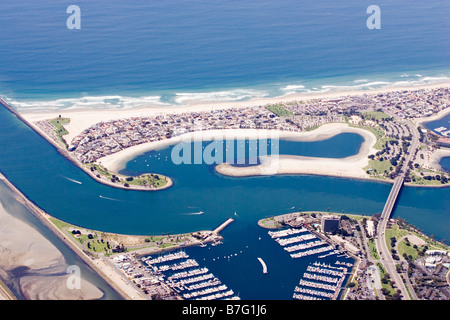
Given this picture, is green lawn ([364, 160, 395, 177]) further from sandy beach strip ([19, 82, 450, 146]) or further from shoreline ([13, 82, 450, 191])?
sandy beach strip ([19, 82, 450, 146])

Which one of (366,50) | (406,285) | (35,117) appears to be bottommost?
(406,285)

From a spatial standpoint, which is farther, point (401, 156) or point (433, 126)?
point (433, 126)

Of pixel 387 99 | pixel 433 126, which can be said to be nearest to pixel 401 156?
pixel 433 126

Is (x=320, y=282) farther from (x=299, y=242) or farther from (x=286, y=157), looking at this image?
(x=286, y=157)

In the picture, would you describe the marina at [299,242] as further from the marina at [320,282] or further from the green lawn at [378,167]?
the green lawn at [378,167]

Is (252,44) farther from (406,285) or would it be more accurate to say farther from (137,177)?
(406,285)

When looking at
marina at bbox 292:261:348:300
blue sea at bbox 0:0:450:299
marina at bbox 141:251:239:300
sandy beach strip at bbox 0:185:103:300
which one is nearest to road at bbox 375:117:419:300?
blue sea at bbox 0:0:450:299
